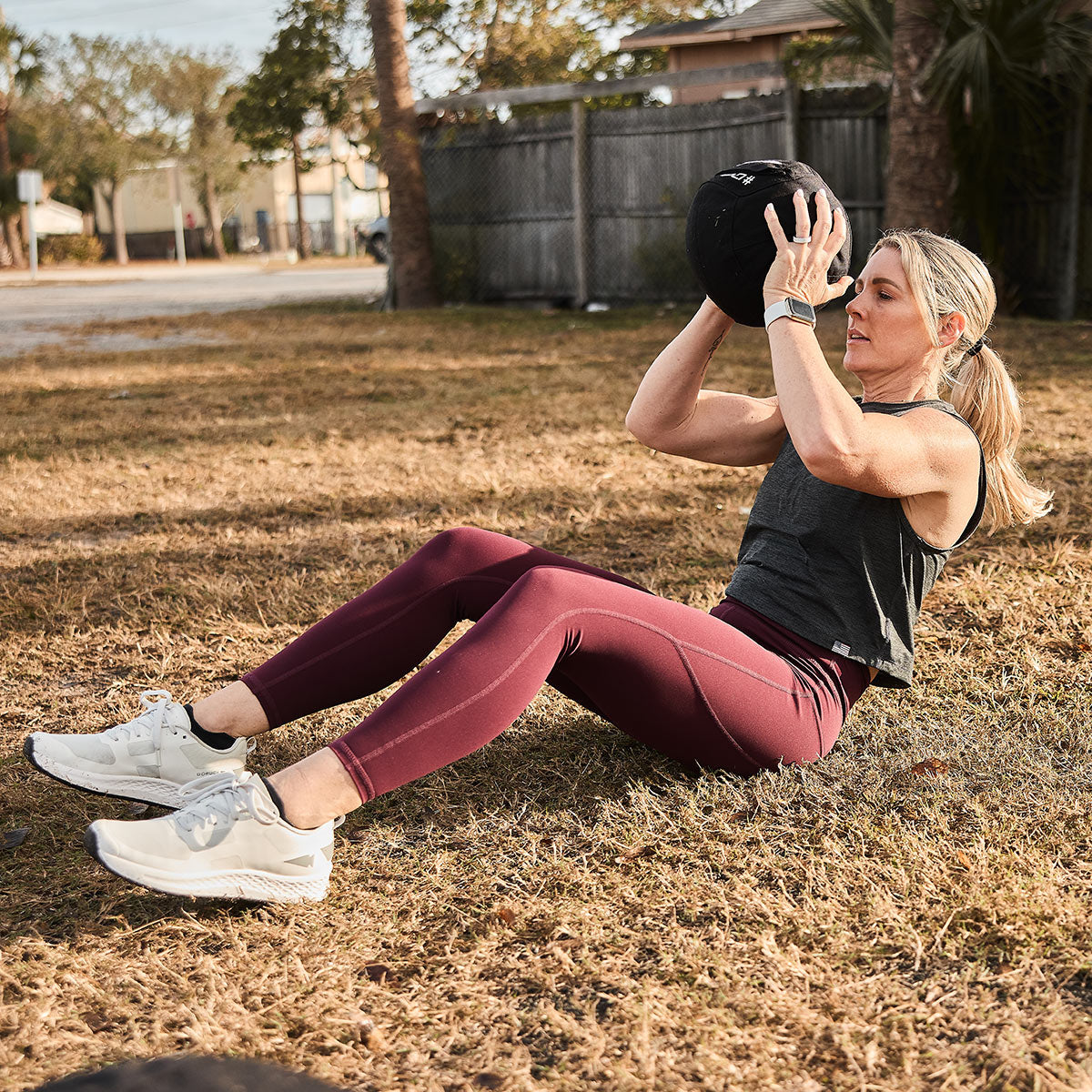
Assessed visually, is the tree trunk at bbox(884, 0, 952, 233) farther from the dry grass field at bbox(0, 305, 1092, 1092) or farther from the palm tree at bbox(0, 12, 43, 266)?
the palm tree at bbox(0, 12, 43, 266)

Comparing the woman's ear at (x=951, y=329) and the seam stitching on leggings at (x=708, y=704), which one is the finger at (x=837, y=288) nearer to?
the woman's ear at (x=951, y=329)

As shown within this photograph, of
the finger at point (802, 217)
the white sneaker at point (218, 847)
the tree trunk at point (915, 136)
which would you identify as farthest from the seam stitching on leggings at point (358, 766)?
the tree trunk at point (915, 136)

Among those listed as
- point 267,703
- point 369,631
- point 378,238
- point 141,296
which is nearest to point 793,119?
point 369,631

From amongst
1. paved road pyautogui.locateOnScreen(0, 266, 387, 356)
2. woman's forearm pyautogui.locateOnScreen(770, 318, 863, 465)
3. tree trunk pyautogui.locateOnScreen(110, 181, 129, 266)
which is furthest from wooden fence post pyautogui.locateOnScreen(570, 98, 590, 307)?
tree trunk pyautogui.locateOnScreen(110, 181, 129, 266)

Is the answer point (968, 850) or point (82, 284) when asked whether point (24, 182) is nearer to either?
point (82, 284)

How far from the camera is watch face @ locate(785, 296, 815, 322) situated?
2459mm

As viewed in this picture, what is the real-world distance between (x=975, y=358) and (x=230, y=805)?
1775 mm

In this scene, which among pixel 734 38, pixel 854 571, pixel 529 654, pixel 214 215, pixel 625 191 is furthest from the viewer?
pixel 214 215

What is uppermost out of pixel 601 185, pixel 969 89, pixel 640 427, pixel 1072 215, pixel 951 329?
pixel 969 89

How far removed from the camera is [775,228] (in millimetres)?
2557

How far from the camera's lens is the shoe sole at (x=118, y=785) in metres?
2.48

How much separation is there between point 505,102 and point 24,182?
2171 centimetres

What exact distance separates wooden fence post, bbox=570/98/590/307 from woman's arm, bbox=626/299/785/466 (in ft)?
36.6

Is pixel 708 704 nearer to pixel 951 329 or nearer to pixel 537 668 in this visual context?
pixel 537 668
